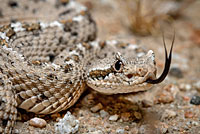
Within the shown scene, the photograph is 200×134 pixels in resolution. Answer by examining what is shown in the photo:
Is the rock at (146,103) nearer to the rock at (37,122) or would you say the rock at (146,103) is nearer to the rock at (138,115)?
the rock at (138,115)

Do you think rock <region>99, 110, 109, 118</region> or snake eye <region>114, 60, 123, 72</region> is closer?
snake eye <region>114, 60, 123, 72</region>

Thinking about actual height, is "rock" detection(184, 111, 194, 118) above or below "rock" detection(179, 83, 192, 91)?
below

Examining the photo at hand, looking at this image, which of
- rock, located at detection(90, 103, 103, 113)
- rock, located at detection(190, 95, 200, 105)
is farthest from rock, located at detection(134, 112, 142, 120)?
rock, located at detection(190, 95, 200, 105)

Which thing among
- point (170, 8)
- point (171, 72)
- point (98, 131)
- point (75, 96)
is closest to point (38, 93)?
point (75, 96)

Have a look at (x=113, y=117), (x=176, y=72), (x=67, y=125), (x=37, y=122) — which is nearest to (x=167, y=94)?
(x=176, y=72)

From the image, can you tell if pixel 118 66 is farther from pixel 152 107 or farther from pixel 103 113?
pixel 152 107

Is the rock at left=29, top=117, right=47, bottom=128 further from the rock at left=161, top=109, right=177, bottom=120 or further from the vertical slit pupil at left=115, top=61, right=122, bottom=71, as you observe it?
the rock at left=161, top=109, right=177, bottom=120
